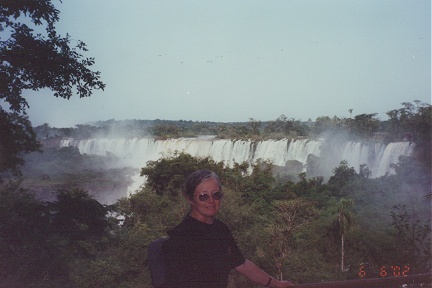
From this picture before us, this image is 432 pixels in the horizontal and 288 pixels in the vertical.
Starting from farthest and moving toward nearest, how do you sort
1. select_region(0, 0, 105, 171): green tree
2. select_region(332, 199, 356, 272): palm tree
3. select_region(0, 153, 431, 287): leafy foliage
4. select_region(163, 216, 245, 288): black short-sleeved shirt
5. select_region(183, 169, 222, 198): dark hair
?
select_region(332, 199, 356, 272): palm tree < select_region(0, 153, 431, 287): leafy foliage < select_region(0, 0, 105, 171): green tree < select_region(183, 169, 222, 198): dark hair < select_region(163, 216, 245, 288): black short-sleeved shirt

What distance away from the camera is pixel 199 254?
143 cm

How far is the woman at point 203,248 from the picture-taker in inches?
55.2

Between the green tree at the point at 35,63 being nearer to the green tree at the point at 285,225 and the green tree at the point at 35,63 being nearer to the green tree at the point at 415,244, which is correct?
the green tree at the point at 415,244

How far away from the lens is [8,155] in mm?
8234

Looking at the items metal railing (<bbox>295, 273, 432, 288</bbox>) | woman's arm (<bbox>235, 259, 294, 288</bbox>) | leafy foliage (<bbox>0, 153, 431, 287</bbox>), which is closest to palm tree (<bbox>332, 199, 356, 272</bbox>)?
leafy foliage (<bbox>0, 153, 431, 287</bbox>)

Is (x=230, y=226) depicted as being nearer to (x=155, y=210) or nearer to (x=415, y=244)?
(x=155, y=210)

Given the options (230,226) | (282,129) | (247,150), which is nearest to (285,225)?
(230,226)

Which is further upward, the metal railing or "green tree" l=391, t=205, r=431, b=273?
the metal railing

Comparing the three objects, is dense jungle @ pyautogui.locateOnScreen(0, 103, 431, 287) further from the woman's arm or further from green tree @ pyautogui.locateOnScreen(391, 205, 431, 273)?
the woman's arm

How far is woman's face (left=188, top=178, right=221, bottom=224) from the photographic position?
1482 mm

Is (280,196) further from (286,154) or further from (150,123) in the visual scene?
(150,123)

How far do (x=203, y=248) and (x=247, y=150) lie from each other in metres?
44.7

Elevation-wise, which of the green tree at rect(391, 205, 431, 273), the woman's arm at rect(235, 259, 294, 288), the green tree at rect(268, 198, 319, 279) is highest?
the woman's arm at rect(235, 259, 294, 288)

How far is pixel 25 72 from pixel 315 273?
598 inches
